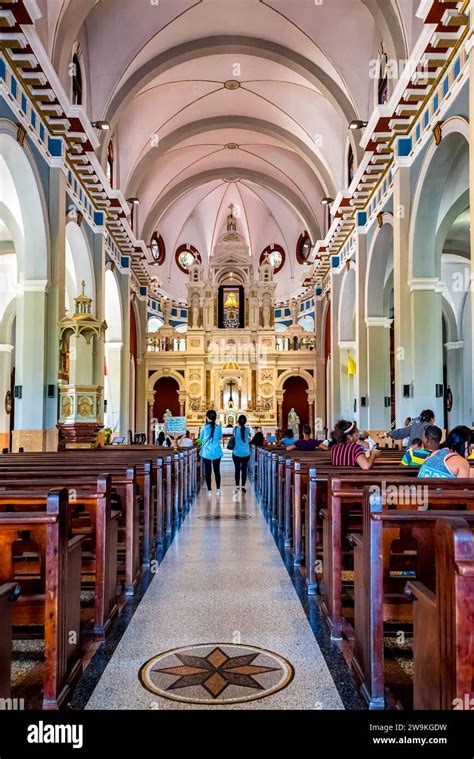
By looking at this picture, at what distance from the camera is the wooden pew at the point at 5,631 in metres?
2.08

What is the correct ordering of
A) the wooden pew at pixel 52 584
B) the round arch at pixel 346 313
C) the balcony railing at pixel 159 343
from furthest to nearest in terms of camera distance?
the balcony railing at pixel 159 343
the round arch at pixel 346 313
the wooden pew at pixel 52 584

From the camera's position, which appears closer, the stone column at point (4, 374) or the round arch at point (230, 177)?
the stone column at point (4, 374)

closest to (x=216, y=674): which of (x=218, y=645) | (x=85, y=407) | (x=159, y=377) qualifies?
(x=218, y=645)

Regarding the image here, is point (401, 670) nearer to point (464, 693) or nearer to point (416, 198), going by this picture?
point (464, 693)

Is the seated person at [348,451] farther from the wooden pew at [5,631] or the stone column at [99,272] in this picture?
the stone column at [99,272]

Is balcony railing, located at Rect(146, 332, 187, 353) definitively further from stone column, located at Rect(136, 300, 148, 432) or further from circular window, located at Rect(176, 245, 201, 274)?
circular window, located at Rect(176, 245, 201, 274)

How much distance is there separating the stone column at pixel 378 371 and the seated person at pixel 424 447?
26.1 ft

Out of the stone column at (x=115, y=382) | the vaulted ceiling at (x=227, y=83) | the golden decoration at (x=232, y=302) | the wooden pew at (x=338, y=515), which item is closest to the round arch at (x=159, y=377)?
the golden decoration at (x=232, y=302)

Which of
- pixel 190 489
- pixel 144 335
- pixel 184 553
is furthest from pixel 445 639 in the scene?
pixel 144 335

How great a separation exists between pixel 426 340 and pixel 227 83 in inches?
445

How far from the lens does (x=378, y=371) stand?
13906 millimetres

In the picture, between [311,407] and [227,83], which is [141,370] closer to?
[311,407]

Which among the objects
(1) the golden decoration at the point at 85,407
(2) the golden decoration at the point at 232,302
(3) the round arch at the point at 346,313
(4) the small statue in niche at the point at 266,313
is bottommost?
(1) the golden decoration at the point at 85,407
